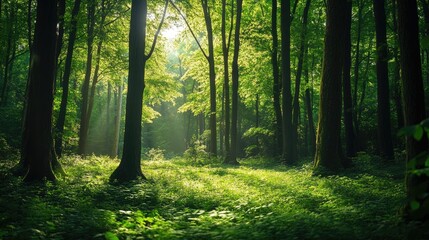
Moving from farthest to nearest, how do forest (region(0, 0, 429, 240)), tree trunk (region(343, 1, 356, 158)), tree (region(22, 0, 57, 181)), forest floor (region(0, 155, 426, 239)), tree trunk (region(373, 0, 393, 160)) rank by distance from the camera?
tree trunk (region(343, 1, 356, 158)), tree trunk (region(373, 0, 393, 160)), tree (region(22, 0, 57, 181)), forest (region(0, 0, 429, 240)), forest floor (region(0, 155, 426, 239))

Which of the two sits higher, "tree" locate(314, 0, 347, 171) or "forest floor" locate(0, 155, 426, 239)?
"tree" locate(314, 0, 347, 171)

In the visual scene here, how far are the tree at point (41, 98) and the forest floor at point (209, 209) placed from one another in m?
0.71

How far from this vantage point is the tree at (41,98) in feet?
34.7

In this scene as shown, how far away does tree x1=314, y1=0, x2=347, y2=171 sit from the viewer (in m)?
12.0

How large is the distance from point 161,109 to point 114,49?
4091cm

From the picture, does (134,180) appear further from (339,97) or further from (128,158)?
(339,97)

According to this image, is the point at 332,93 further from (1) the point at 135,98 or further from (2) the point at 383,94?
(1) the point at 135,98

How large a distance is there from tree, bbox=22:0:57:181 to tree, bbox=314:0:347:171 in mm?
8921

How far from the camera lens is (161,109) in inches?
2544

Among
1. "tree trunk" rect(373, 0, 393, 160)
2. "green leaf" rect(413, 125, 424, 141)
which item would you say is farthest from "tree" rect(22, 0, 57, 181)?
"tree trunk" rect(373, 0, 393, 160)

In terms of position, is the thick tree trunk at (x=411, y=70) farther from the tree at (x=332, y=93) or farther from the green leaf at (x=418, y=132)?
the tree at (x=332, y=93)

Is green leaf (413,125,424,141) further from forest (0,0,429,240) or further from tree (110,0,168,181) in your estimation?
tree (110,0,168,181)

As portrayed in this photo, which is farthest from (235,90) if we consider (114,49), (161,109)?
(161,109)

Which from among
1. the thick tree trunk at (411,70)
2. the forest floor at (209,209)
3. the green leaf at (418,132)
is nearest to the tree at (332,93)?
the forest floor at (209,209)
